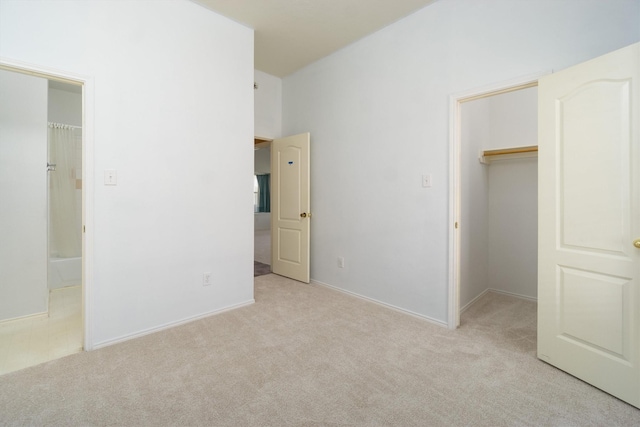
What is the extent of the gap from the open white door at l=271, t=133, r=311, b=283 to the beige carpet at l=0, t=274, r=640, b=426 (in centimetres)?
143

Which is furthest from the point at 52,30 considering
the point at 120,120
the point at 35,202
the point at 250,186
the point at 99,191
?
the point at 250,186

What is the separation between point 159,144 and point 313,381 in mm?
2215

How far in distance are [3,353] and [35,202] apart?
1373 millimetres

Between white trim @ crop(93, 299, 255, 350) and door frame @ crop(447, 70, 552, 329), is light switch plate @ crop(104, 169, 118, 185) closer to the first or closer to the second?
white trim @ crop(93, 299, 255, 350)

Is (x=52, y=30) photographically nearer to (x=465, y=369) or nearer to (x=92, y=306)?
(x=92, y=306)

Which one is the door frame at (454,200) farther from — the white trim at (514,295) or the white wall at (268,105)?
the white wall at (268,105)

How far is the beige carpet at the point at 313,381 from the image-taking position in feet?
5.17

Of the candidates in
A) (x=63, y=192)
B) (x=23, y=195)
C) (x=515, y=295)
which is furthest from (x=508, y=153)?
(x=63, y=192)

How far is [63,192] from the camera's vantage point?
407 centimetres

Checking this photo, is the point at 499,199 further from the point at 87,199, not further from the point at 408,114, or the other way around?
the point at 87,199

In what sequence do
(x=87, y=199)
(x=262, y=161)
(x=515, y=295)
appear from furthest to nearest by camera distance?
(x=262, y=161) < (x=515, y=295) < (x=87, y=199)

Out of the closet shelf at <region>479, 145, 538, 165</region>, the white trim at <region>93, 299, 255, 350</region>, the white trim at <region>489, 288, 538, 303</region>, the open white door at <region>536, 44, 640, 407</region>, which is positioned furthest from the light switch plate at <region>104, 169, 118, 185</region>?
the white trim at <region>489, 288, 538, 303</region>

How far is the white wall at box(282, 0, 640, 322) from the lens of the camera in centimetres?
214

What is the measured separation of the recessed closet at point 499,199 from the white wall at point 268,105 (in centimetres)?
254
